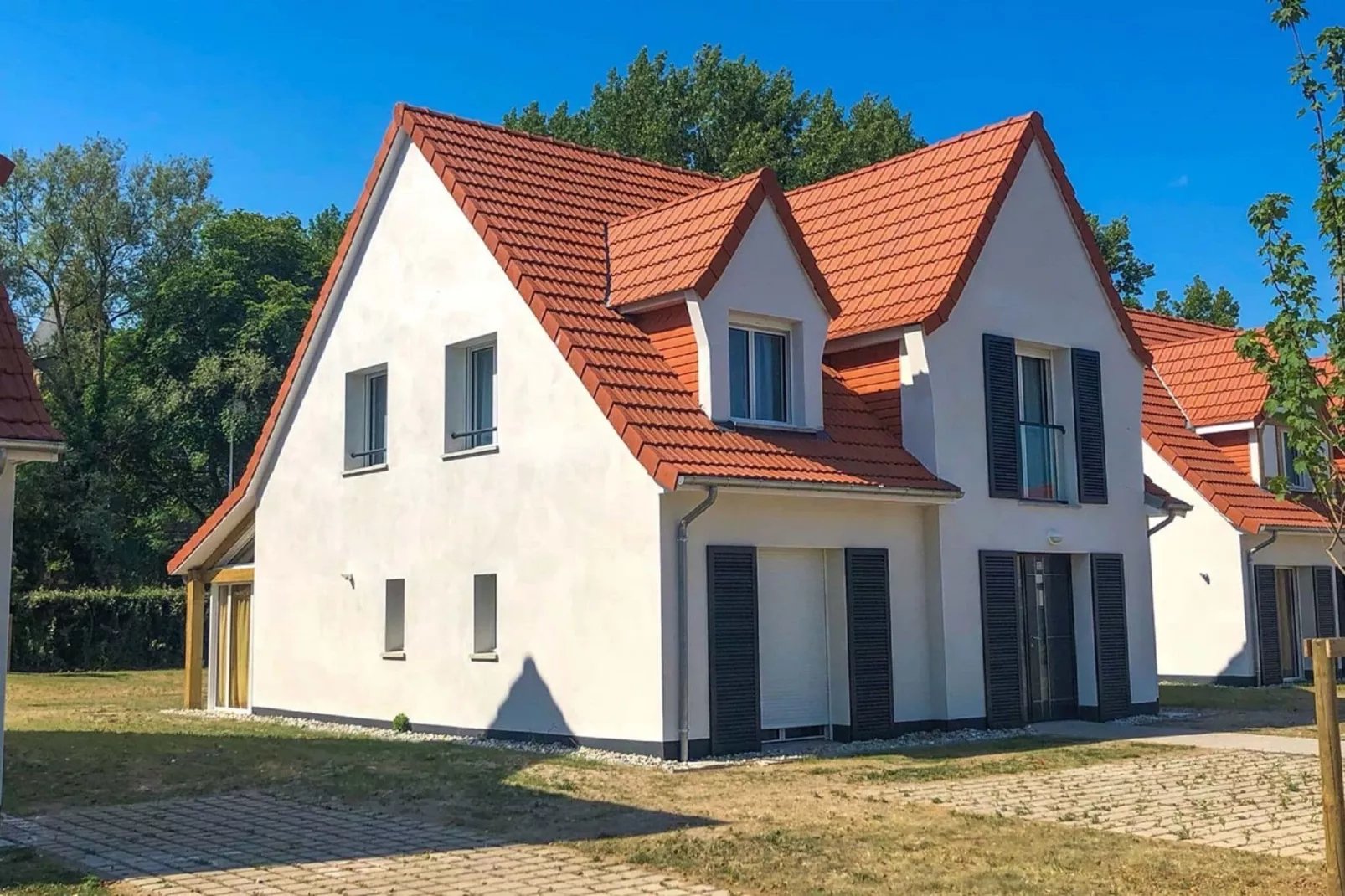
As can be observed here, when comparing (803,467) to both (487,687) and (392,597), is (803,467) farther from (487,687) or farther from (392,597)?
(392,597)

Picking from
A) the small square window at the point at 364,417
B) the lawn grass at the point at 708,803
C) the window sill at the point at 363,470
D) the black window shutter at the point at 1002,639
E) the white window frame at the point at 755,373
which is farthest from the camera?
the small square window at the point at 364,417

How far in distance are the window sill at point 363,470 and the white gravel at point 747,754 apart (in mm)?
3750

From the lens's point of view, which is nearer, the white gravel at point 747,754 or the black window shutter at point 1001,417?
the white gravel at point 747,754

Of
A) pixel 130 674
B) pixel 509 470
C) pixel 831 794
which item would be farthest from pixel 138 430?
pixel 831 794

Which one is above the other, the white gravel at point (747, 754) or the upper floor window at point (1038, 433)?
the upper floor window at point (1038, 433)

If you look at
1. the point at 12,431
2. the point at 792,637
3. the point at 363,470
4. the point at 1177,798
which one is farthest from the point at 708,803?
the point at 363,470

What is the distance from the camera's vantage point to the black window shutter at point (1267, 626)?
90.1 feet

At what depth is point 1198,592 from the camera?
1103 inches

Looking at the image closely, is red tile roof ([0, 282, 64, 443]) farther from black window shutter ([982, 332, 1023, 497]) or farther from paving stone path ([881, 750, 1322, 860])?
black window shutter ([982, 332, 1023, 497])

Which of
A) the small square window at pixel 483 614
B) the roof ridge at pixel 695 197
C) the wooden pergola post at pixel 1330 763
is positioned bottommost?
the wooden pergola post at pixel 1330 763

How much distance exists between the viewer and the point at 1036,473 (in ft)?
67.2

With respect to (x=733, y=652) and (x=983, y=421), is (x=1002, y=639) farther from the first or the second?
(x=733, y=652)

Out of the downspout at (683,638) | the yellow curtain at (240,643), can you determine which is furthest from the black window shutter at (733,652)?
the yellow curtain at (240,643)

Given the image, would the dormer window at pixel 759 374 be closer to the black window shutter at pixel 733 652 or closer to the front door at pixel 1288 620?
the black window shutter at pixel 733 652
